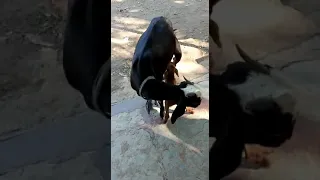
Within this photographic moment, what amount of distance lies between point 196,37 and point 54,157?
0.40 metres

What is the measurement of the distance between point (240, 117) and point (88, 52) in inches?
13.7

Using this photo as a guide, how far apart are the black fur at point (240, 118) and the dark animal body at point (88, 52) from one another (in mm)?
233

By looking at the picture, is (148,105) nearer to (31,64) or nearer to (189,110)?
(189,110)

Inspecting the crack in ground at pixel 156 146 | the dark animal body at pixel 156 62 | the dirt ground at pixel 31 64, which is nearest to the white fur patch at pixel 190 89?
the dark animal body at pixel 156 62

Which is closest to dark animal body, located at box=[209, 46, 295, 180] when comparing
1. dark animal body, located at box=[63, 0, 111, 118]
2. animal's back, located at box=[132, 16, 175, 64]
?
animal's back, located at box=[132, 16, 175, 64]

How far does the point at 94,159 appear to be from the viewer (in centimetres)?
102

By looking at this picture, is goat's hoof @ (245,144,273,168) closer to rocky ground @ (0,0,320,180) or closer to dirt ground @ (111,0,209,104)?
rocky ground @ (0,0,320,180)

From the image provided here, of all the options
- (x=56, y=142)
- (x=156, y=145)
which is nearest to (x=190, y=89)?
(x=156, y=145)

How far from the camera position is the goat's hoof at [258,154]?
104 cm

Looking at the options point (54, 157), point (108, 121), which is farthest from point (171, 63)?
point (54, 157)

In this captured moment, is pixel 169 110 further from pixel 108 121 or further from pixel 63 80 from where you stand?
pixel 63 80

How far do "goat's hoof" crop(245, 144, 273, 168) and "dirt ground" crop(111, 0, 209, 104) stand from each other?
0.23 meters

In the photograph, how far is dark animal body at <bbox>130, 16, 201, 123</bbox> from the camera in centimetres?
104

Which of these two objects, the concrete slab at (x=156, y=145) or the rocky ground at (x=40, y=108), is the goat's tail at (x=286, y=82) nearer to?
the concrete slab at (x=156, y=145)
